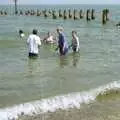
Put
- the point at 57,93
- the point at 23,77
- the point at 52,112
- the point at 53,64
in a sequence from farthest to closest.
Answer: the point at 53,64 → the point at 23,77 → the point at 57,93 → the point at 52,112

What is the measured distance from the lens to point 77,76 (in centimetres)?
1567

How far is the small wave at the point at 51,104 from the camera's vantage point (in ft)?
32.6

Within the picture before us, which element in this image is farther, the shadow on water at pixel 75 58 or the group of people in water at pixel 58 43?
the shadow on water at pixel 75 58

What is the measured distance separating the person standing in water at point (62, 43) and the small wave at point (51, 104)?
24.6ft

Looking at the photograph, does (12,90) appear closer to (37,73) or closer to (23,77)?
(23,77)

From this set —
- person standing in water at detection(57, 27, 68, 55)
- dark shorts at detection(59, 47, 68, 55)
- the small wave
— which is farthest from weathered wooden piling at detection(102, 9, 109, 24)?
the small wave

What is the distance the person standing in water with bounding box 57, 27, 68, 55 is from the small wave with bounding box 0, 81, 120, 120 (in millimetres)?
7486

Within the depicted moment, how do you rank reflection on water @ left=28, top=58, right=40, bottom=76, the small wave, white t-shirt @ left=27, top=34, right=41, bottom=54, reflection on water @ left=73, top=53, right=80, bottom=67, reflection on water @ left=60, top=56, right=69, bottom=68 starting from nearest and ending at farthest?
the small wave → reflection on water @ left=28, top=58, right=40, bottom=76 → white t-shirt @ left=27, top=34, right=41, bottom=54 → reflection on water @ left=60, top=56, right=69, bottom=68 → reflection on water @ left=73, top=53, right=80, bottom=67

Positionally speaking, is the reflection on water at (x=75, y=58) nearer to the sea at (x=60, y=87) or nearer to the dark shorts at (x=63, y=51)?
the sea at (x=60, y=87)

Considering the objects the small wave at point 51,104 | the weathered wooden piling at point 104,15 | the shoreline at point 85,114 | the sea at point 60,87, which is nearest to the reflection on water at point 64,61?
the sea at point 60,87

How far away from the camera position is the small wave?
9.94 meters

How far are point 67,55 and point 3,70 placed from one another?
18.2 ft

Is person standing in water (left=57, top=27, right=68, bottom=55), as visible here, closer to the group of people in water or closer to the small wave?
the group of people in water

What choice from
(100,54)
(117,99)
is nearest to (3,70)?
(117,99)
